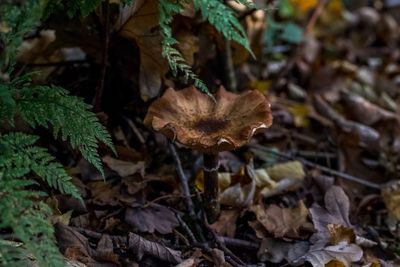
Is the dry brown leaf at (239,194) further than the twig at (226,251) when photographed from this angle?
Yes

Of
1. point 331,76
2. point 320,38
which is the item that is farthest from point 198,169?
point 320,38

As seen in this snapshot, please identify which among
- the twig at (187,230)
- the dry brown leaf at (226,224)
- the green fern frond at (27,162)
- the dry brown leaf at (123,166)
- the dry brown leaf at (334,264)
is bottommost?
the dry brown leaf at (334,264)

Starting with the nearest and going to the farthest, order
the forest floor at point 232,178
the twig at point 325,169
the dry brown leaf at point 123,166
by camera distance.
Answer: the forest floor at point 232,178, the dry brown leaf at point 123,166, the twig at point 325,169

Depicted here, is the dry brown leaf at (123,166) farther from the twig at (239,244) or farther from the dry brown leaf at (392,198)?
the dry brown leaf at (392,198)

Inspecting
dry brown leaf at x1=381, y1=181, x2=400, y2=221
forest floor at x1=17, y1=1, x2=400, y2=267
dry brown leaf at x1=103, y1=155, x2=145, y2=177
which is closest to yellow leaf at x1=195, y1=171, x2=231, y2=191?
forest floor at x1=17, y1=1, x2=400, y2=267

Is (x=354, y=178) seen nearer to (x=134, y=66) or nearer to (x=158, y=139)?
(x=158, y=139)

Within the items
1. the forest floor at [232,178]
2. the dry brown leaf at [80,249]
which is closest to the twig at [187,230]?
the forest floor at [232,178]

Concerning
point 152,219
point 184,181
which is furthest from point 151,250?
point 184,181

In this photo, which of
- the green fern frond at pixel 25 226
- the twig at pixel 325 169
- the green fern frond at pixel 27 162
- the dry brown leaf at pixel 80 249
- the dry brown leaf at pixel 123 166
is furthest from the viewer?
the twig at pixel 325 169

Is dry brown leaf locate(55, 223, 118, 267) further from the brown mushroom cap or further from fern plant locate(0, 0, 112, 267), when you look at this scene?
the brown mushroom cap
